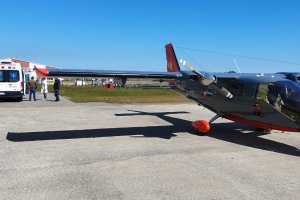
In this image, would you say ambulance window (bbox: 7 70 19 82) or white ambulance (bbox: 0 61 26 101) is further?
ambulance window (bbox: 7 70 19 82)

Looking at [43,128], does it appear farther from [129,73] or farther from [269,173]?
[269,173]

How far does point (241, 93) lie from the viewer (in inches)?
421

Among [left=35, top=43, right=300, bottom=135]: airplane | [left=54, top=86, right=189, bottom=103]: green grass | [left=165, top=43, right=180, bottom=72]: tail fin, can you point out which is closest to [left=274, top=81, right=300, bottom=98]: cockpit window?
[left=35, top=43, right=300, bottom=135]: airplane

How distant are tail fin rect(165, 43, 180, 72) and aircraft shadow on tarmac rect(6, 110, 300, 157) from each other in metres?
3.70

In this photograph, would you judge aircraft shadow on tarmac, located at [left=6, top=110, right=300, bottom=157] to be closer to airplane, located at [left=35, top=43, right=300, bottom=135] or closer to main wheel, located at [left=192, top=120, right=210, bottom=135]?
main wheel, located at [left=192, top=120, right=210, bottom=135]

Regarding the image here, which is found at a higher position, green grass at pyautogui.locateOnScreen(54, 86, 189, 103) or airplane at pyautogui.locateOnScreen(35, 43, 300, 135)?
airplane at pyautogui.locateOnScreen(35, 43, 300, 135)

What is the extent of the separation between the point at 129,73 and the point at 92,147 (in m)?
3.13

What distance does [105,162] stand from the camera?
7.77 m

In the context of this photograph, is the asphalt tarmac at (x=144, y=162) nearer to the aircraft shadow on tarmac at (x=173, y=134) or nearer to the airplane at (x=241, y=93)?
the aircraft shadow on tarmac at (x=173, y=134)

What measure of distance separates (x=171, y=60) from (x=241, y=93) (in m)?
6.66

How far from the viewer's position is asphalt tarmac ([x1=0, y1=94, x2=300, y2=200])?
5828 mm

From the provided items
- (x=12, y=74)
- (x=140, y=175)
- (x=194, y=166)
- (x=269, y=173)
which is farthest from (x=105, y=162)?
(x=12, y=74)

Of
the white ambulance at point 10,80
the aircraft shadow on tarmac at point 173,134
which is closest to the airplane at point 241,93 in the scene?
the aircraft shadow on tarmac at point 173,134

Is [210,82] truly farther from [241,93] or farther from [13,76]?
[13,76]
